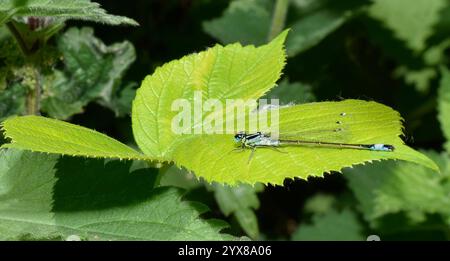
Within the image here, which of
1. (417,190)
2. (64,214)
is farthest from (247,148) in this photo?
(417,190)

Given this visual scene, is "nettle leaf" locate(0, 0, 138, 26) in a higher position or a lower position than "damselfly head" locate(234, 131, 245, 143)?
higher

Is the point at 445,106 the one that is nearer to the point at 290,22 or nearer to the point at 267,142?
the point at 290,22

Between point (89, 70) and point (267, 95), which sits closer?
point (89, 70)

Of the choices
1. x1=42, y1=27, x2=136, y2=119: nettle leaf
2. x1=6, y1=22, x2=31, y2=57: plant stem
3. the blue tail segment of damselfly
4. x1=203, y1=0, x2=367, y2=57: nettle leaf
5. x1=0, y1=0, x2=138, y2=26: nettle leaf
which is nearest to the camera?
the blue tail segment of damselfly

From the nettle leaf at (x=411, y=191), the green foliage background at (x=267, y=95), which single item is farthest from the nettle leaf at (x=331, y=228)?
the nettle leaf at (x=411, y=191)

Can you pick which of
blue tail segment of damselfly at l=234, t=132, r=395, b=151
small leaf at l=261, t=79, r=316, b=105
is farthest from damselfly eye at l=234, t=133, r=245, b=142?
small leaf at l=261, t=79, r=316, b=105

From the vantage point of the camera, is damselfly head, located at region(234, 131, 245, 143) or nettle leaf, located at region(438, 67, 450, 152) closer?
damselfly head, located at region(234, 131, 245, 143)

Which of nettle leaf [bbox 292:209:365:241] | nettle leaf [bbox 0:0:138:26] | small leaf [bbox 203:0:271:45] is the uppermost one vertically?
small leaf [bbox 203:0:271:45]

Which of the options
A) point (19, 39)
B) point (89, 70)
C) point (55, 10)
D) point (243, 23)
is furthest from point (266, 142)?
point (243, 23)

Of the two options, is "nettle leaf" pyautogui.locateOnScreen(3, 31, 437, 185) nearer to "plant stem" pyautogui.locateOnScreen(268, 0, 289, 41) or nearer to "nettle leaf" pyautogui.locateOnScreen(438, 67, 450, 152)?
"nettle leaf" pyautogui.locateOnScreen(438, 67, 450, 152)
